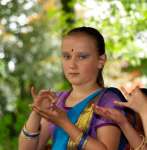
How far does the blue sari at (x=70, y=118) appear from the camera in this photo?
2.54 meters

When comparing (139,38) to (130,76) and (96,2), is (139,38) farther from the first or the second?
(130,76)

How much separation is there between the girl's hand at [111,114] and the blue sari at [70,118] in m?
0.17

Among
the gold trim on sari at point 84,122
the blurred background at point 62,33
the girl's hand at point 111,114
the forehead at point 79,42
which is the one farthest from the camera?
the blurred background at point 62,33

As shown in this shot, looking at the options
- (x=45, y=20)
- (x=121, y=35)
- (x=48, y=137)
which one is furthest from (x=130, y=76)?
(x=48, y=137)

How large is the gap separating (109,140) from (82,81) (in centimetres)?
35

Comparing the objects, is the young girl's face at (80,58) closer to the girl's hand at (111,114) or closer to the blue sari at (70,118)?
the blue sari at (70,118)

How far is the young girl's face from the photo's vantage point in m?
2.58

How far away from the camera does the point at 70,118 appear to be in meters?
2.55

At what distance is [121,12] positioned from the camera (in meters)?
6.11

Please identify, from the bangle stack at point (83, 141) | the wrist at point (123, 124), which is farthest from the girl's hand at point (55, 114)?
the wrist at point (123, 124)

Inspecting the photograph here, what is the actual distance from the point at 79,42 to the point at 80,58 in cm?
8

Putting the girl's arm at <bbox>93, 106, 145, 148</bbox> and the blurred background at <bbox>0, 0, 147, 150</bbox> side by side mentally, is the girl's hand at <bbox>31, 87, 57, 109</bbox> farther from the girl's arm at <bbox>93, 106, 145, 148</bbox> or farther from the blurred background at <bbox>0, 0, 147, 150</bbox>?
the blurred background at <bbox>0, 0, 147, 150</bbox>

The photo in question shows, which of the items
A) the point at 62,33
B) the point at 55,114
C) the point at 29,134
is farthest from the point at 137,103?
the point at 62,33

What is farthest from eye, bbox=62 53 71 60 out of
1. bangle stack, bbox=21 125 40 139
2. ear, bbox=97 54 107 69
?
bangle stack, bbox=21 125 40 139
